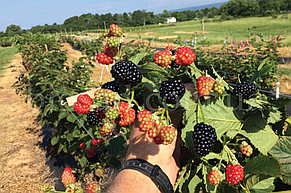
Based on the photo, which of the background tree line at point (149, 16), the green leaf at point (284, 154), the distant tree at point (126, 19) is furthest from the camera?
the distant tree at point (126, 19)

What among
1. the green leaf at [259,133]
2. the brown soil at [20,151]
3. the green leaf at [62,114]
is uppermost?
the green leaf at [259,133]

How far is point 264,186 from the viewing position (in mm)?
1081

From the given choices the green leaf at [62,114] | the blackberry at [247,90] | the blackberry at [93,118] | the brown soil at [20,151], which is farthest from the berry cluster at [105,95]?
the brown soil at [20,151]

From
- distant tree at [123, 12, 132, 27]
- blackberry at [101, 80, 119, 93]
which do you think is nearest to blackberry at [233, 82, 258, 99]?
blackberry at [101, 80, 119, 93]

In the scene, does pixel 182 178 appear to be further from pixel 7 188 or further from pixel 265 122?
pixel 7 188

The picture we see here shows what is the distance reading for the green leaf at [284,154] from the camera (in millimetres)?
1021

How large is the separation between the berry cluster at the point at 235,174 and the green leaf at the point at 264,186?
0.25 meters

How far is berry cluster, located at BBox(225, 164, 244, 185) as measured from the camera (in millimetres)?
908

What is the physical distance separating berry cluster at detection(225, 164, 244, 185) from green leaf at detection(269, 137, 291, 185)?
0.26 m

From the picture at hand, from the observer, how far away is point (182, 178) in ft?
3.78

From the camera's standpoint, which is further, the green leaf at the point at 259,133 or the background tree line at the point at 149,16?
the background tree line at the point at 149,16

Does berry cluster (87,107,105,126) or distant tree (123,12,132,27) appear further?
distant tree (123,12,132,27)

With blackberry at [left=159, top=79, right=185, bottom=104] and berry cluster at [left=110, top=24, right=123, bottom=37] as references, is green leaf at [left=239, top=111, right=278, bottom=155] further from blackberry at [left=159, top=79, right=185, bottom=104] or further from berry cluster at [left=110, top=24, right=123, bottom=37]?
berry cluster at [left=110, top=24, right=123, bottom=37]

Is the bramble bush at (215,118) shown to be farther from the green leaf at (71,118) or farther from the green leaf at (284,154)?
the green leaf at (71,118)
